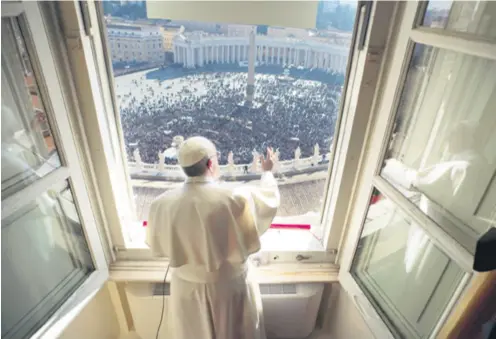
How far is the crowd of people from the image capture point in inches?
49.5

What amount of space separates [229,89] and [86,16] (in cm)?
54

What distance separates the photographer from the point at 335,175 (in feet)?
4.49

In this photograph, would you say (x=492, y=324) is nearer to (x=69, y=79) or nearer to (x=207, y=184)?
(x=207, y=184)

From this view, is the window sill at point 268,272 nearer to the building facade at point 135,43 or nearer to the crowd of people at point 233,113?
the crowd of people at point 233,113

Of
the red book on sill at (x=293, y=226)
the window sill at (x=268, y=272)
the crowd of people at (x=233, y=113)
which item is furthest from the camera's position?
the red book on sill at (x=293, y=226)

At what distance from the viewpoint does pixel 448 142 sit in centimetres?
92

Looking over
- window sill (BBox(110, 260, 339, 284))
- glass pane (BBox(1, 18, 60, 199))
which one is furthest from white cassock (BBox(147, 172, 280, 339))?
glass pane (BBox(1, 18, 60, 199))

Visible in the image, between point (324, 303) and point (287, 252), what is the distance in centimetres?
39

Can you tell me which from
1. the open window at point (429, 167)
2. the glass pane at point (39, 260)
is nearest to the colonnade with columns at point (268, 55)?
the open window at point (429, 167)

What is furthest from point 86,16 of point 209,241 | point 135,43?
point 209,241

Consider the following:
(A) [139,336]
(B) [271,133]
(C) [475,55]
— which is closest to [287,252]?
(B) [271,133]

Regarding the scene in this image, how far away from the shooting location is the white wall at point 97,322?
126 cm

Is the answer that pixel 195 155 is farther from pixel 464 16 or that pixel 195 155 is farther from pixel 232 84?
pixel 464 16

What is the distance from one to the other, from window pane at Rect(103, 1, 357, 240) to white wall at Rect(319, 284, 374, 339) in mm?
583
